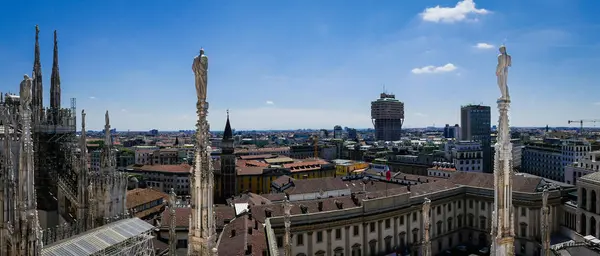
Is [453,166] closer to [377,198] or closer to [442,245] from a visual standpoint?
[442,245]

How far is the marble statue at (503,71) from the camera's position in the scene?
8.58 m

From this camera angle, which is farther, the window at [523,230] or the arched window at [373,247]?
the window at [523,230]

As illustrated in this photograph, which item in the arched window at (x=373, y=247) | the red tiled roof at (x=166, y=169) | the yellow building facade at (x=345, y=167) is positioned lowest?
the arched window at (x=373, y=247)

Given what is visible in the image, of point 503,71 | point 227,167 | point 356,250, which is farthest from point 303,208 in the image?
point 227,167

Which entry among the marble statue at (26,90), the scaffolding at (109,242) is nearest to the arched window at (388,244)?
the scaffolding at (109,242)

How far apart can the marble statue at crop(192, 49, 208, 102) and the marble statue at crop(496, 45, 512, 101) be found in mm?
6156

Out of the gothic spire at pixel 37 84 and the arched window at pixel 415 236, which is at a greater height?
the gothic spire at pixel 37 84

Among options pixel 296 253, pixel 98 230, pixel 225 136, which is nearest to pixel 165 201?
pixel 225 136

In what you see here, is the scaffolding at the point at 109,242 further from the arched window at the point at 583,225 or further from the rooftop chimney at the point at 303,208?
the arched window at the point at 583,225

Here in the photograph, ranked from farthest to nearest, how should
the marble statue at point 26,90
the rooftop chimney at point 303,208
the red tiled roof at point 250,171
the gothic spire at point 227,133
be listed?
the red tiled roof at point 250,171
the gothic spire at point 227,133
the rooftop chimney at point 303,208
the marble statue at point 26,90

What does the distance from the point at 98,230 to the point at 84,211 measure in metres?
6.11

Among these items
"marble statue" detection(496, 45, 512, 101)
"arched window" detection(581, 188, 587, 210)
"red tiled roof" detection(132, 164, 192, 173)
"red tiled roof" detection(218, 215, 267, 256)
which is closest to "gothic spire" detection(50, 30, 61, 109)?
"red tiled roof" detection(218, 215, 267, 256)

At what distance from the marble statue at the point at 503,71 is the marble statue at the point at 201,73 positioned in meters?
6.16

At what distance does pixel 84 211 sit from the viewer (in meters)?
23.0
